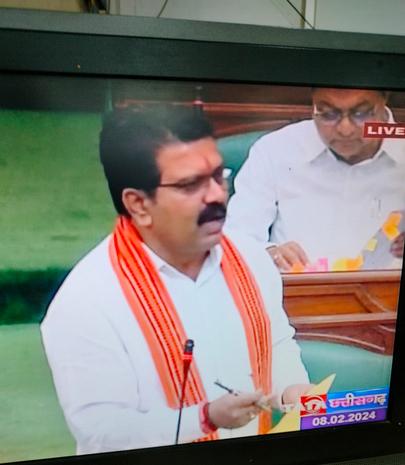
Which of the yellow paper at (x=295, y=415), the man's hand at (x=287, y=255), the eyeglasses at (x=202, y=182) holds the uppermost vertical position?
the eyeglasses at (x=202, y=182)

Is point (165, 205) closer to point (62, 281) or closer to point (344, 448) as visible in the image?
point (62, 281)

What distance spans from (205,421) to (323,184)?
381mm

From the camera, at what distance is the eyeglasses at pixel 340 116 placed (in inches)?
31.0

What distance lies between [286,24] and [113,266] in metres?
0.85

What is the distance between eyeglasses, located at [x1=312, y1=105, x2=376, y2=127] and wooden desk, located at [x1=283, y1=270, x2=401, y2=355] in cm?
22

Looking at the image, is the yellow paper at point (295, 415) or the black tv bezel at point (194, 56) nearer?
the black tv bezel at point (194, 56)

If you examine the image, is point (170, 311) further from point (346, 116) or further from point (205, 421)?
point (346, 116)

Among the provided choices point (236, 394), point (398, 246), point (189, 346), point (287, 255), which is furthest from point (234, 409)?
point (398, 246)

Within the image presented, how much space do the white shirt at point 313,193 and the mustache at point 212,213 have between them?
0.5 inches

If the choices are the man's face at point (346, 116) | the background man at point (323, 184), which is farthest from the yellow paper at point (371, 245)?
Result: the man's face at point (346, 116)

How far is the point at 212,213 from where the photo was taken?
773mm

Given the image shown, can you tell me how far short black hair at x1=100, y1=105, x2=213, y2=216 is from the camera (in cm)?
73

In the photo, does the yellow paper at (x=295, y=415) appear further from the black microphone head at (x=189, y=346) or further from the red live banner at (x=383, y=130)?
the red live banner at (x=383, y=130)

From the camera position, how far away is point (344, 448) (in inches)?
35.6
